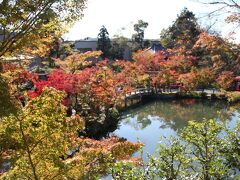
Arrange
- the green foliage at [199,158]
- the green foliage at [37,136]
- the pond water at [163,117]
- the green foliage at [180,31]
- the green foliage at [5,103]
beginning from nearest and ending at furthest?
1. the green foliage at [199,158]
2. the green foliage at [5,103]
3. the green foliage at [37,136]
4. the pond water at [163,117]
5. the green foliage at [180,31]

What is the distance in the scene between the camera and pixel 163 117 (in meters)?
22.4

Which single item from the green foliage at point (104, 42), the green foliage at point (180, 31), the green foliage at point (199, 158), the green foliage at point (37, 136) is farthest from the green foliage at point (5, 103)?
the green foliage at point (104, 42)

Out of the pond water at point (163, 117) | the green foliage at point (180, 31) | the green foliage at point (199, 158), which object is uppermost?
the green foliage at point (180, 31)

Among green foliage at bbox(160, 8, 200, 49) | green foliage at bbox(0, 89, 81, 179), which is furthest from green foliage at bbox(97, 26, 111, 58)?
green foliage at bbox(0, 89, 81, 179)

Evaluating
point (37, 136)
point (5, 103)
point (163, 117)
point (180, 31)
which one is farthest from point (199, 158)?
point (180, 31)

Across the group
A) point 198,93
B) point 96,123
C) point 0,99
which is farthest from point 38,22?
point 198,93

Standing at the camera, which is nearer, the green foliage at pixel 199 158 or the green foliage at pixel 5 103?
the green foliage at pixel 199 158

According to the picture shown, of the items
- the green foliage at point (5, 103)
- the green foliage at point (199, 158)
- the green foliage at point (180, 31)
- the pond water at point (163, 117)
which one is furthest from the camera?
the green foliage at point (180, 31)

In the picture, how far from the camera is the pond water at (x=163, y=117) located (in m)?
17.6

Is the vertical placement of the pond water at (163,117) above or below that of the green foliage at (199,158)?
below

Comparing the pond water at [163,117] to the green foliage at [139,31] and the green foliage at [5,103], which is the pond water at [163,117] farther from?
the green foliage at [139,31]

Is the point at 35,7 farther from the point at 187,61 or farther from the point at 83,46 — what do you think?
the point at 83,46

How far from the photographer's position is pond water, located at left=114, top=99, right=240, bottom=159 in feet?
57.8

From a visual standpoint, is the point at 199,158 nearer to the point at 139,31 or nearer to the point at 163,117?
the point at 163,117
